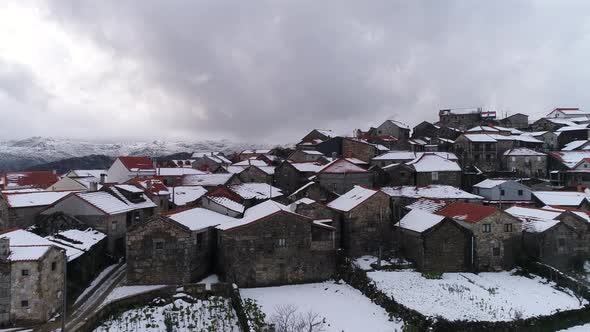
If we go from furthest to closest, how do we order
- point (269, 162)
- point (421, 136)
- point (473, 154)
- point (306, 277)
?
point (421, 136) < point (269, 162) < point (473, 154) < point (306, 277)

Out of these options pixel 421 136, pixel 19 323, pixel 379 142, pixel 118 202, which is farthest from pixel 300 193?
pixel 421 136

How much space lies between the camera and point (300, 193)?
44.6 metres

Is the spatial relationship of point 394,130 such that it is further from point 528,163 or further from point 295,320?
point 295,320

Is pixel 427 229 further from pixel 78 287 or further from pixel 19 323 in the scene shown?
pixel 19 323

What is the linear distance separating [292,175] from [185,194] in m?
15.4

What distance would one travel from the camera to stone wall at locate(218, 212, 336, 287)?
28.8m

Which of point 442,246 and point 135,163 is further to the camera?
point 135,163

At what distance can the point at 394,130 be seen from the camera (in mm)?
86438

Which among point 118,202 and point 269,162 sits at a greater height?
point 269,162

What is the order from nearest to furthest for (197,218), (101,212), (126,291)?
(126,291), (197,218), (101,212)

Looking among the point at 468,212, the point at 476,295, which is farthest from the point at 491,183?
the point at 476,295

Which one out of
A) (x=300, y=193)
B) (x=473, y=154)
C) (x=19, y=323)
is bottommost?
(x=19, y=323)

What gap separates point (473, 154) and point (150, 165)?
54593 millimetres

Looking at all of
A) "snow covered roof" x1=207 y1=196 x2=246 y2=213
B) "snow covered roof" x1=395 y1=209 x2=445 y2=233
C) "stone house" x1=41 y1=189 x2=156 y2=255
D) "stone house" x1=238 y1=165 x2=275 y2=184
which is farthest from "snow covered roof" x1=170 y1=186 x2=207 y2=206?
"snow covered roof" x1=395 y1=209 x2=445 y2=233
